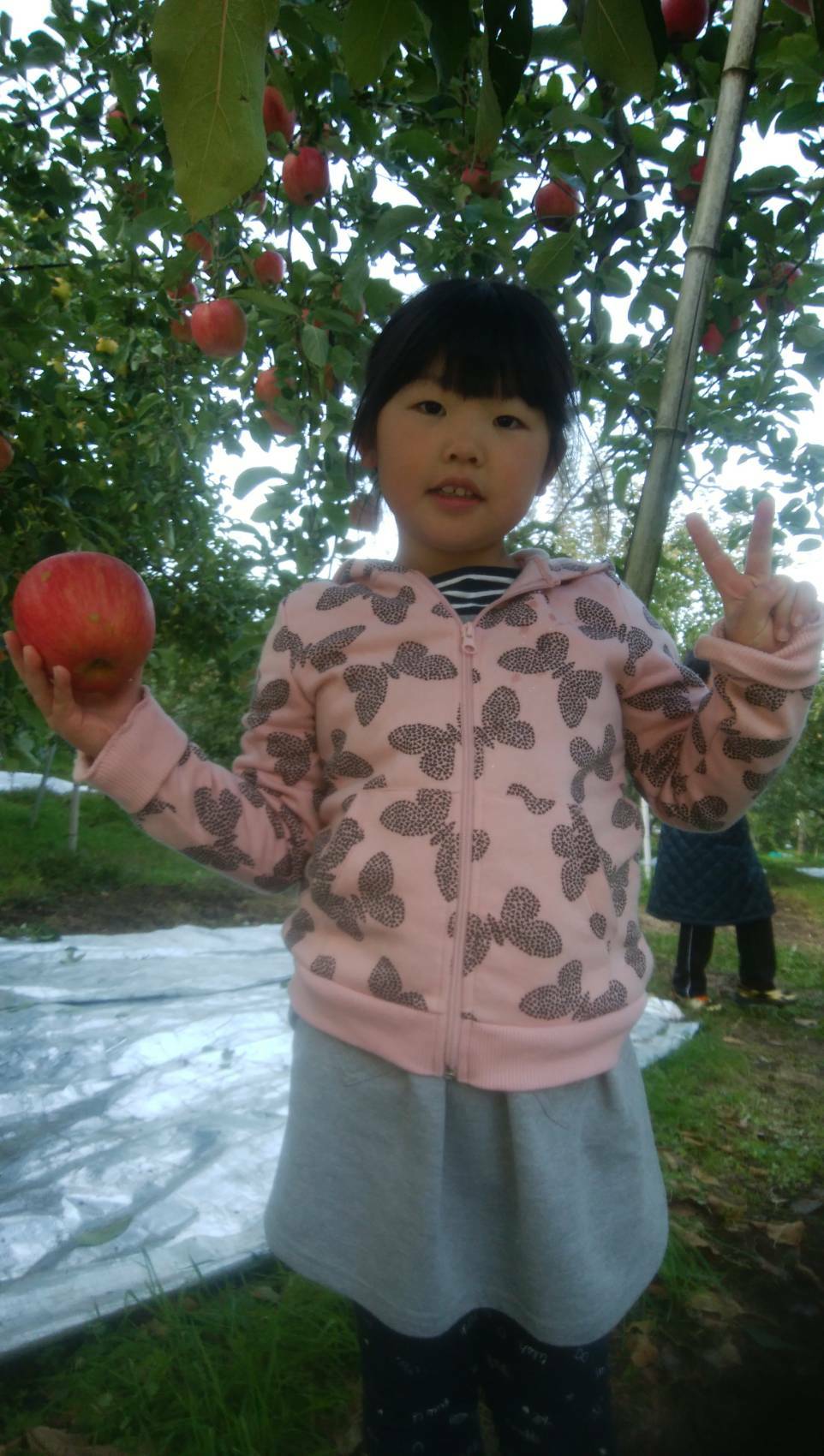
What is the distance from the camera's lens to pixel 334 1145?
0.93 m

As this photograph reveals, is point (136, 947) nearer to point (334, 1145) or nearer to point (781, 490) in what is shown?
point (781, 490)

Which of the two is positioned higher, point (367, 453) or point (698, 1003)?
point (367, 453)

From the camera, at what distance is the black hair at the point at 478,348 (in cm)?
99

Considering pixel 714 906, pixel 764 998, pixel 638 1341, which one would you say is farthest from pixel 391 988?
pixel 764 998

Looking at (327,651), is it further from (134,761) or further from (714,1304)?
(714,1304)

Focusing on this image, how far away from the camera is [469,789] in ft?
3.05

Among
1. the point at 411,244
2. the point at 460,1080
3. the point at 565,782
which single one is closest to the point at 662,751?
the point at 565,782

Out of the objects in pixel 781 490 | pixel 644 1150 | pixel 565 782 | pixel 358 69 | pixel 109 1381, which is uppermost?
pixel 781 490

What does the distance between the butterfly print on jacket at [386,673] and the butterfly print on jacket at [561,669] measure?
6 centimetres

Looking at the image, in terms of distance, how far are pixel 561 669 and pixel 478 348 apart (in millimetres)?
331

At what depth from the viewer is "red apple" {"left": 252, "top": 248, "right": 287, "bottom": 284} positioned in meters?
1.97

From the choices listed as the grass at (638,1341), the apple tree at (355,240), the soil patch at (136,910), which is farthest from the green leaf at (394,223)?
the soil patch at (136,910)

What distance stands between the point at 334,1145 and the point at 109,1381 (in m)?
0.85

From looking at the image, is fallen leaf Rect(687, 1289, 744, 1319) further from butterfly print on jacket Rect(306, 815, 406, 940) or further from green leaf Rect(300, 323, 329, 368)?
green leaf Rect(300, 323, 329, 368)
